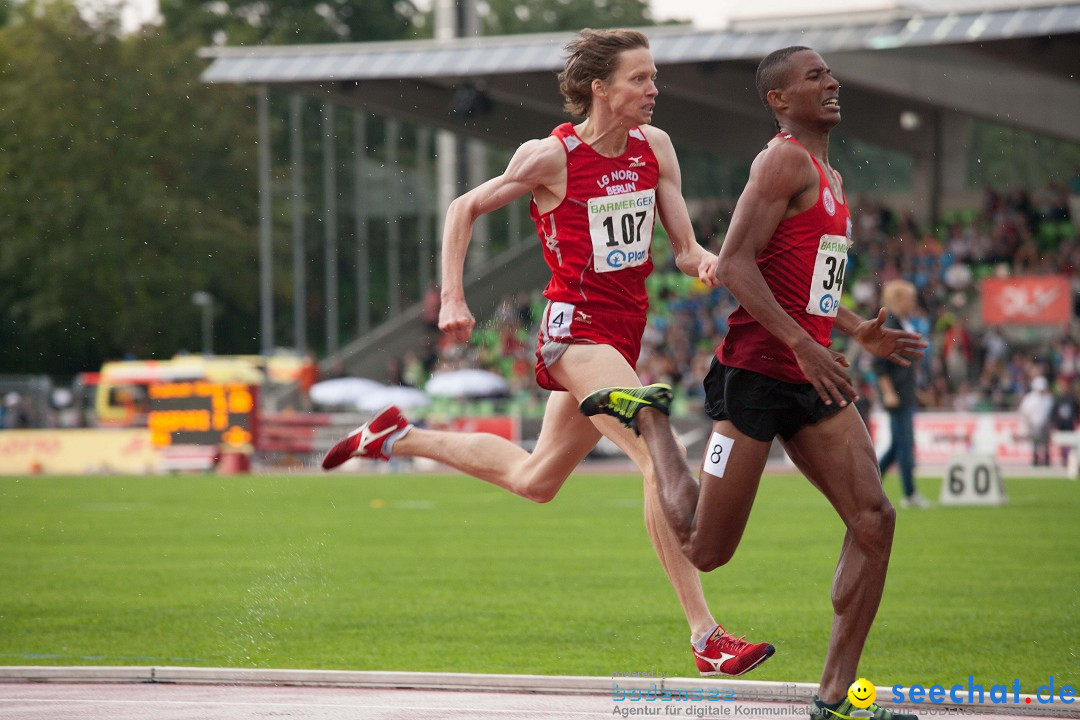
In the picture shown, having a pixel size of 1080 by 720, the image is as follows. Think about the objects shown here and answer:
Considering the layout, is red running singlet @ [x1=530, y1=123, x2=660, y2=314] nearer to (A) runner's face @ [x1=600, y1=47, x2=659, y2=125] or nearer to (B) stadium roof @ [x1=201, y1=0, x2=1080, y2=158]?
(A) runner's face @ [x1=600, y1=47, x2=659, y2=125]

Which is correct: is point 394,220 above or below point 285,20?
below

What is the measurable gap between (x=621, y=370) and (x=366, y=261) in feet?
139

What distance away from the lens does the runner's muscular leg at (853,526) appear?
19.8 feet

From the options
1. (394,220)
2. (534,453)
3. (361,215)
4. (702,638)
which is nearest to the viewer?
(702,638)

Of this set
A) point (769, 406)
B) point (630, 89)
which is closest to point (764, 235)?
point (769, 406)

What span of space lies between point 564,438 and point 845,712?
1843 millimetres

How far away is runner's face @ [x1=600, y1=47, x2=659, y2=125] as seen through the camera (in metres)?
6.93

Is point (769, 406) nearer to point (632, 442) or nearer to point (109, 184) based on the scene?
point (632, 442)

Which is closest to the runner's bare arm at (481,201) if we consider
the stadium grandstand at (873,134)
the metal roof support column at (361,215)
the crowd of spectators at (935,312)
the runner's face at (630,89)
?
the runner's face at (630,89)

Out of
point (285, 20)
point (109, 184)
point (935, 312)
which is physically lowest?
point (935, 312)

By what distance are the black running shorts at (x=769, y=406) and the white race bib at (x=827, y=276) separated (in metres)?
0.31

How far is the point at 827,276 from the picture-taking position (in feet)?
20.3

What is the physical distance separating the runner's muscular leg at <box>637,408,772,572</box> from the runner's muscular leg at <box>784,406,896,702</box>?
25 centimetres

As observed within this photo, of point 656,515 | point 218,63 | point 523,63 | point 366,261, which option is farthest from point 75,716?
point 366,261
